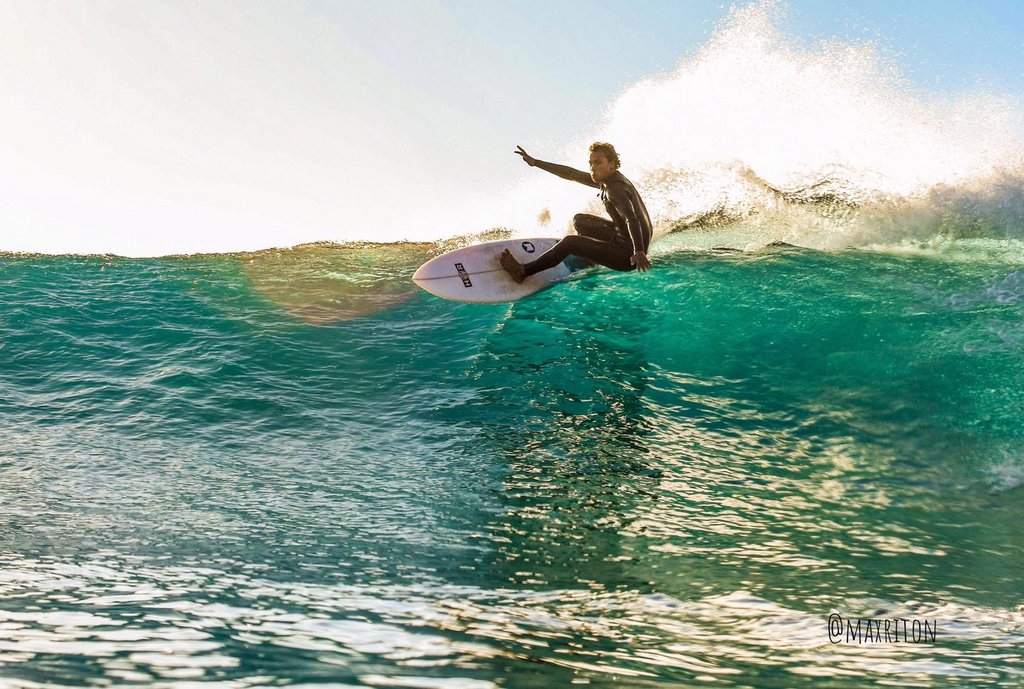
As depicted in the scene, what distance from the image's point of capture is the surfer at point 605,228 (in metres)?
7.94

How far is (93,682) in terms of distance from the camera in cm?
226

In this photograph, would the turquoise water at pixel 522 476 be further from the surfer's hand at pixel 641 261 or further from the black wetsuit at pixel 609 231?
the surfer's hand at pixel 641 261

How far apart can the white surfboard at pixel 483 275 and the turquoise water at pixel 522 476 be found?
0.78ft

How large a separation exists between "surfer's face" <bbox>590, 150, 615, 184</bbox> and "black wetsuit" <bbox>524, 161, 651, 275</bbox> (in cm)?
5

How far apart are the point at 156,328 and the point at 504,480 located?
5.38 metres

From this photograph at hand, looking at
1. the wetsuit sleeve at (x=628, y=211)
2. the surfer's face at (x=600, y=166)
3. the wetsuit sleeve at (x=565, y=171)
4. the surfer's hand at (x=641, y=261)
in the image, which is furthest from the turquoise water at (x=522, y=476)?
the surfer's face at (x=600, y=166)

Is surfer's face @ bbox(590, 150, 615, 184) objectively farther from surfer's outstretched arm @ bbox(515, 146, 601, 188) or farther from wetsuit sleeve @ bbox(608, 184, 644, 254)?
surfer's outstretched arm @ bbox(515, 146, 601, 188)

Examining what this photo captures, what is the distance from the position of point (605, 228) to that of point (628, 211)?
0.68m

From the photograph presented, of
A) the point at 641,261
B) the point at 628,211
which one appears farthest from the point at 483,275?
the point at 641,261

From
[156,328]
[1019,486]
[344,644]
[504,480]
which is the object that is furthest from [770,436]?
[156,328]

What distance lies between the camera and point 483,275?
8.91 meters

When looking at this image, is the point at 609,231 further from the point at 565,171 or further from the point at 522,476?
the point at 522,476

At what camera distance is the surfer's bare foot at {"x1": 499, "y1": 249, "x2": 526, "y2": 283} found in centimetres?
891

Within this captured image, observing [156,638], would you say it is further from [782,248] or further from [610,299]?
[782,248]
